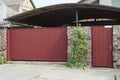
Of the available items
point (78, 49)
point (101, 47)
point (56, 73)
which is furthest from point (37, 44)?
point (56, 73)

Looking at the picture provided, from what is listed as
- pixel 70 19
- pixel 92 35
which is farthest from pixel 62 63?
pixel 70 19

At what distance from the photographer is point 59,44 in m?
16.8

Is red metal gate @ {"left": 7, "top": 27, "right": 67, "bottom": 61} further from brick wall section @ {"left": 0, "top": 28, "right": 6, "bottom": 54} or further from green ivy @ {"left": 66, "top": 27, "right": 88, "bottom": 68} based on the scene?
green ivy @ {"left": 66, "top": 27, "right": 88, "bottom": 68}

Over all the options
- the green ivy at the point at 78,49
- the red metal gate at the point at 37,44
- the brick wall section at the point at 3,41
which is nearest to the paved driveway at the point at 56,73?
the green ivy at the point at 78,49

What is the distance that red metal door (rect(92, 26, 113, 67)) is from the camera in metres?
15.7

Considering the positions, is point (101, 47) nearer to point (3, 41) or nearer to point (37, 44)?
point (37, 44)

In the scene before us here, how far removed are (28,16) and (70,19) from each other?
202 inches

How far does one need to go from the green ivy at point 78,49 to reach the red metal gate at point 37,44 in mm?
927

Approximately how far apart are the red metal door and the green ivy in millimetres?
538

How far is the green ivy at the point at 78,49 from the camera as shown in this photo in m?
15.6

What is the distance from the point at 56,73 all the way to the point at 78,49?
2413mm

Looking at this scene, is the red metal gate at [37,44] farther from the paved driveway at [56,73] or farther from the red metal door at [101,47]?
the red metal door at [101,47]

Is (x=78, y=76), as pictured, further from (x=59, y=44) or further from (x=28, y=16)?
(x=28, y=16)

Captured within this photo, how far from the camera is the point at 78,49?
51.2 ft
